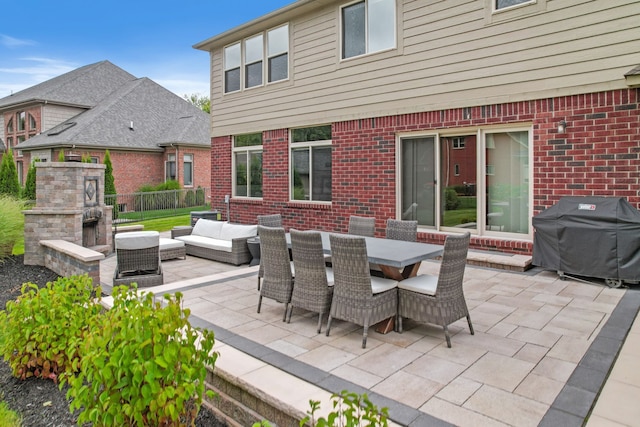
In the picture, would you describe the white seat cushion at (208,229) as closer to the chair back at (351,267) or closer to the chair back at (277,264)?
the chair back at (277,264)

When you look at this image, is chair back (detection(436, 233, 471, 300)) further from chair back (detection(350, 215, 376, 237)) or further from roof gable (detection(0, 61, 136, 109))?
roof gable (detection(0, 61, 136, 109))

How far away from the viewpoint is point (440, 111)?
775 cm

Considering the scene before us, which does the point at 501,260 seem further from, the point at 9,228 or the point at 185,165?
the point at 185,165

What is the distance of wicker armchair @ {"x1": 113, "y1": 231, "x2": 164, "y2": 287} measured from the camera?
641 cm

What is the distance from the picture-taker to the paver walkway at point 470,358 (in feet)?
8.89

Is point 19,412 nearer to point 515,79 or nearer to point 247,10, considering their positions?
point 515,79

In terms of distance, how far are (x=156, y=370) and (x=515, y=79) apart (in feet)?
22.2

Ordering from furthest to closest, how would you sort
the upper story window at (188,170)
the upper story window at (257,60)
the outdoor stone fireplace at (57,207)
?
the upper story window at (188,170) → the upper story window at (257,60) → the outdoor stone fireplace at (57,207)

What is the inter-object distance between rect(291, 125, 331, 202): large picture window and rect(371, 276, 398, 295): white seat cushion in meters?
5.63

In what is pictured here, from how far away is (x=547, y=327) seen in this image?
4191mm

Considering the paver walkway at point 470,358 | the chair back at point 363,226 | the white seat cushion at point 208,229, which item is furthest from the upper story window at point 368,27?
the paver walkway at point 470,358

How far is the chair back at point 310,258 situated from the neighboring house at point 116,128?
18.3 metres

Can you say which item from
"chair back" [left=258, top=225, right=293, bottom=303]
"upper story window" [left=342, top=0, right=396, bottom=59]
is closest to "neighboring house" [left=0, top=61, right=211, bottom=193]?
"upper story window" [left=342, top=0, right=396, bottom=59]

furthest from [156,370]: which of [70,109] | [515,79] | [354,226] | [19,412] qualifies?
[70,109]
